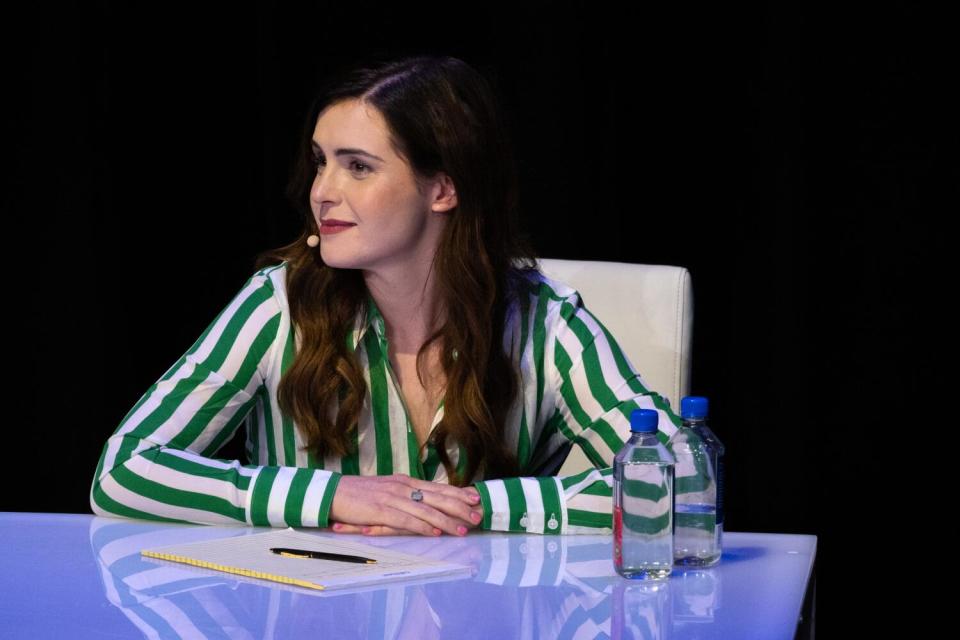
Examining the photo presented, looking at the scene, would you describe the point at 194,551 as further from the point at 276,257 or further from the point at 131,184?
the point at 131,184

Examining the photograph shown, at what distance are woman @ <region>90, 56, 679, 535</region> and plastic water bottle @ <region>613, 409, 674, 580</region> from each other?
44 cm

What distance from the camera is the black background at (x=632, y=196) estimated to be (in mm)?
2793

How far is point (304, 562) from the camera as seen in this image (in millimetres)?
1514

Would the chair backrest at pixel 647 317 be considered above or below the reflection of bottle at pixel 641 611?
above

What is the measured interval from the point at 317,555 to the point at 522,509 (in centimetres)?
31

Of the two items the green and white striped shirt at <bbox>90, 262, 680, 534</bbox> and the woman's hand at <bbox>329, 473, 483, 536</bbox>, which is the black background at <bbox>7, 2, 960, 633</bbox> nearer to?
the green and white striped shirt at <bbox>90, 262, 680, 534</bbox>

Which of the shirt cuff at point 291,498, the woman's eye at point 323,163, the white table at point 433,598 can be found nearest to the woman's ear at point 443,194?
the woman's eye at point 323,163

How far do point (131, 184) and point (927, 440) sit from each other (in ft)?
5.96

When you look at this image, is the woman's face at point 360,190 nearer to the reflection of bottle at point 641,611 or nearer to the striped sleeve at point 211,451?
the striped sleeve at point 211,451

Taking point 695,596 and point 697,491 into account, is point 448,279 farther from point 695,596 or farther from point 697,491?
point 695,596

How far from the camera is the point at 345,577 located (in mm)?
1432

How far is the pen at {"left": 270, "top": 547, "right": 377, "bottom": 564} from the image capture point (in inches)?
59.9

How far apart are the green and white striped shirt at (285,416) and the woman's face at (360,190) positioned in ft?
0.42

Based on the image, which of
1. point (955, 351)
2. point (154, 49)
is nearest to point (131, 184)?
point (154, 49)
